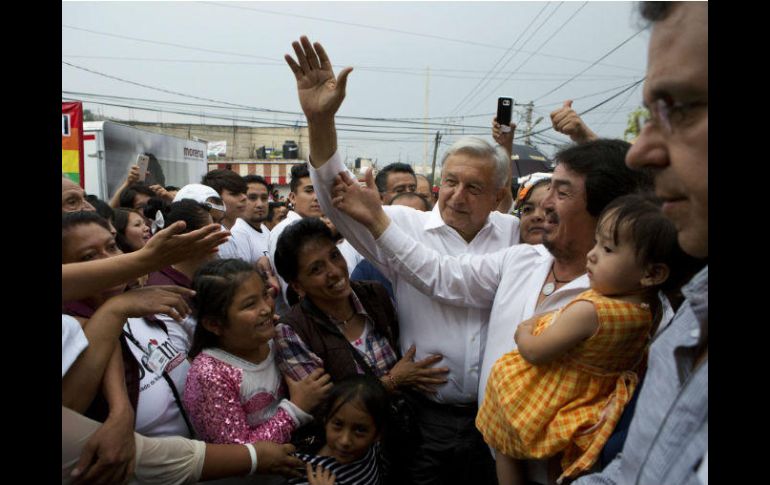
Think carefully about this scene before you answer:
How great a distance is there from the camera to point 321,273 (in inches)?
91.7

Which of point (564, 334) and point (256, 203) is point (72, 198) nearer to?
point (256, 203)

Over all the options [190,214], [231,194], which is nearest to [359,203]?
[190,214]

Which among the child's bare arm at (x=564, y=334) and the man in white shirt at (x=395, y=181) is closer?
the child's bare arm at (x=564, y=334)

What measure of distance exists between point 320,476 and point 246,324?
71 cm

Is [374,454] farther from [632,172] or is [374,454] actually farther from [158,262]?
[632,172]

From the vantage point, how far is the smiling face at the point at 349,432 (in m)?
2.07

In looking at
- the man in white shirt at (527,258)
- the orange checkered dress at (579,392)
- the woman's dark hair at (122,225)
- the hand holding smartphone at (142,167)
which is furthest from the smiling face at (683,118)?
the hand holding smartphone at (142,167)

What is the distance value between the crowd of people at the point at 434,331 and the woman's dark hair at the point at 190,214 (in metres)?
0.61

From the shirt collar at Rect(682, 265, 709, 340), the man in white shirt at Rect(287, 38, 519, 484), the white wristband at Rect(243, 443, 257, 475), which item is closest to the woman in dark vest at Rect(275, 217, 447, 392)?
the man in white shirt at Rect(287, 38, 519, 484)

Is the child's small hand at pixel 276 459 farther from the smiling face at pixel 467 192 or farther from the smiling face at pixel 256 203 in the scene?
the smiling face at pixel 256 203

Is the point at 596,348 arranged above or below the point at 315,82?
below
